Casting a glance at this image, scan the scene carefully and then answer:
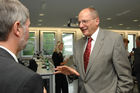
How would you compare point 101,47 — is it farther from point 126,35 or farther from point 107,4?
point 126,35

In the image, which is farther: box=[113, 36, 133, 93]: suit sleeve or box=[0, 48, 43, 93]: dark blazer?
box=[113, 36, 133, 93]: suit sleeve

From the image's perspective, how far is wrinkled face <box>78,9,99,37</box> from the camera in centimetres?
178

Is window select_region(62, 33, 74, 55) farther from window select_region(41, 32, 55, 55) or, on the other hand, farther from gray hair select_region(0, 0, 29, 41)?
gray hair select_region(0, 0, 29, 41)

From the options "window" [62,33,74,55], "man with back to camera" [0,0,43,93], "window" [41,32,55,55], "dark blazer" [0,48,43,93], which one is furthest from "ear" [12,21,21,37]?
"window" [62,33,74,55]

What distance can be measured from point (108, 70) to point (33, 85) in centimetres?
112

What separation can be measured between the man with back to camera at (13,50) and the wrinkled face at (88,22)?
968mm

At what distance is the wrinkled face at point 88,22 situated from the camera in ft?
5.84

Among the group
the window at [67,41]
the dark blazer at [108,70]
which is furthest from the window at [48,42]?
the dark blazer at [108,70]

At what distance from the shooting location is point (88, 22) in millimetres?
1781

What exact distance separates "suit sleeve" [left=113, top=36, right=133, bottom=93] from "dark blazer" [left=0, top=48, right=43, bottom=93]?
1.08 metres

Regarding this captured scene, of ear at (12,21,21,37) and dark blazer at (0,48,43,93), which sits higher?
ear at (12,21,21,37)

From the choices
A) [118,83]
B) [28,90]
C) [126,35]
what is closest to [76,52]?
[118,83]

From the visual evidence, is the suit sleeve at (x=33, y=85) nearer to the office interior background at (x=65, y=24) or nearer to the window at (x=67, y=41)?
the office interior background at (x=65, y=24)

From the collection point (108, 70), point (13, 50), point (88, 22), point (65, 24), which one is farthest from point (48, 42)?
point (13, 50)
